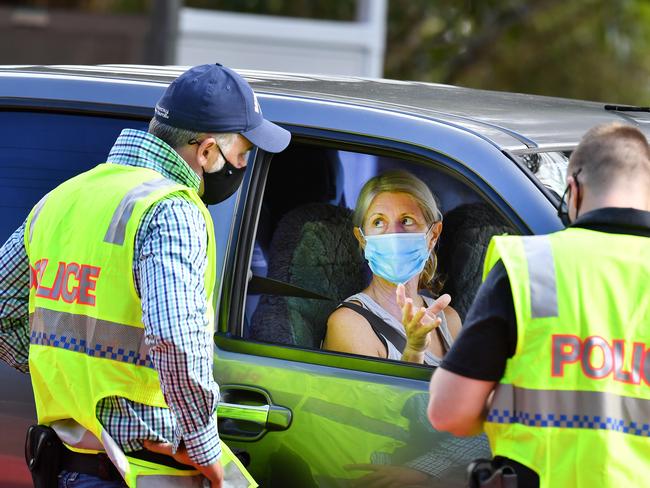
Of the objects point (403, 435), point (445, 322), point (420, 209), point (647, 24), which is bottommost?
point (403, 435)

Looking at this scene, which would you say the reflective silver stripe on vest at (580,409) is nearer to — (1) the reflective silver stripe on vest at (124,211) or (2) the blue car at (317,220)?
(2) the blue car at (317,220)

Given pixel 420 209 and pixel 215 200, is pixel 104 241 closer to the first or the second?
pixel 215 200

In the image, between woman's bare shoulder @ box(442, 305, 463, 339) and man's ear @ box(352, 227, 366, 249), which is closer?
woman's bare shoulder @ box(442, 305, 463, 339)

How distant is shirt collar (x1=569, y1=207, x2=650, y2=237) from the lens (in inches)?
97.0

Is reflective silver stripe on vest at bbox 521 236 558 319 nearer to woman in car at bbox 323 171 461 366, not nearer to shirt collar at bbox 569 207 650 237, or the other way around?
shirt collar at bbox 569 207 650 237

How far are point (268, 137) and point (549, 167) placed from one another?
2.33 ft

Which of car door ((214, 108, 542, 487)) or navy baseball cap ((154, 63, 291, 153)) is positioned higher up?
navy baseball cap ((154, 63, 291, 153))

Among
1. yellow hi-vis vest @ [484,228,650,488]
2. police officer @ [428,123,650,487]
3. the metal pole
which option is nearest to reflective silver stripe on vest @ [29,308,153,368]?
police officer @ [428,123,650,487]

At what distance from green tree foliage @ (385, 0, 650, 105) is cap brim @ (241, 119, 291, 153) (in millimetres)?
12512

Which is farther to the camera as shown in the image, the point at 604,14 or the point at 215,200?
the point at 604,14

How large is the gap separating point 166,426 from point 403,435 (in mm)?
565

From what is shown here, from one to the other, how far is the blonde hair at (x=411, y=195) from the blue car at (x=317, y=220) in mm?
24

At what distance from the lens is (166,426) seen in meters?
2.84

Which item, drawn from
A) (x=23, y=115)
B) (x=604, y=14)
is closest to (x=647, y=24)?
(x=604, y=14)
